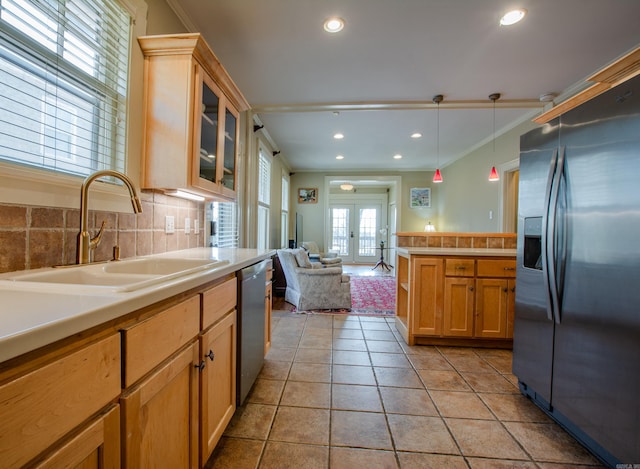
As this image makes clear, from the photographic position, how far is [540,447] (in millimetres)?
1357

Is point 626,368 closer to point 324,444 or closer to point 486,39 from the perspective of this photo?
point 324,444

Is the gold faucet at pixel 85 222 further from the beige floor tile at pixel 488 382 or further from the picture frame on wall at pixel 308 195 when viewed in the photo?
the picture frame on wall at pixel 308 195

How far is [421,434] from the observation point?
143cm

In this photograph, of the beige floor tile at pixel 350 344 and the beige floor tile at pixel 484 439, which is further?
the beige floor tile at pixel 350 344

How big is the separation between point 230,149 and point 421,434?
7.45ft

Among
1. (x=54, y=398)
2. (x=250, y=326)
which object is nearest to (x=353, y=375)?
(x=250, y=326)

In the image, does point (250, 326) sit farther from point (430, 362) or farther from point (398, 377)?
point (430, 362)

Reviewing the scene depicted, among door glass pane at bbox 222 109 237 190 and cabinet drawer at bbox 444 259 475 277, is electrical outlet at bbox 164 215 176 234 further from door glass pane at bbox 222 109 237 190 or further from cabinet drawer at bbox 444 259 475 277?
cabinet drawer at bbox 444 259 475 277

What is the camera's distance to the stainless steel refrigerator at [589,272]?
43.9 inches

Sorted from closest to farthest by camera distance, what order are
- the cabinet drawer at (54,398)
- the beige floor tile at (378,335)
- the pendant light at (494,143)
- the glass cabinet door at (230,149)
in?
1. the cabinet drawer at (54,398)
2. the glass cabinet door at (230,149)
3. the beige floor tile at (378,335)
4. the pendant light at (494,143)

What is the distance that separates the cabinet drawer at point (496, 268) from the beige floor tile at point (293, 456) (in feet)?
6.51

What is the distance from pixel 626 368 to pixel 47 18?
277 cm

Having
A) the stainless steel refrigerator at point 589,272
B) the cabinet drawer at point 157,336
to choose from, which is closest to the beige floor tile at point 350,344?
the stainless steel refrigerator at point 589,272

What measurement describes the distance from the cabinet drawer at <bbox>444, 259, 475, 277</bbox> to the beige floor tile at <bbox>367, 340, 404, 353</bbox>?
81 cm
